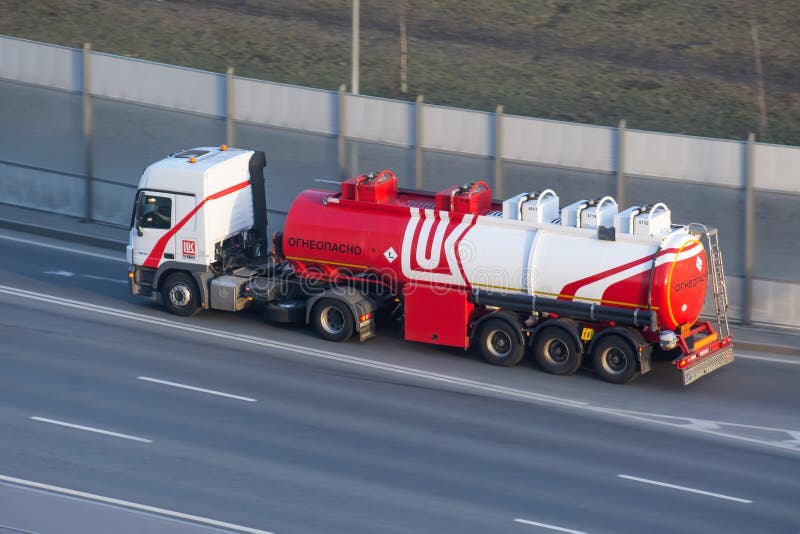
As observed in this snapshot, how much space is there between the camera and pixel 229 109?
2586 centimetres

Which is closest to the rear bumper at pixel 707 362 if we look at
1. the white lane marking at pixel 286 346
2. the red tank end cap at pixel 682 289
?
the red tank end cap at pixel 682 289

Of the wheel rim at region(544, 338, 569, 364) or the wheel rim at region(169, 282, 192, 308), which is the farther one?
the wheel rim at region(169, 282, 192, 308)

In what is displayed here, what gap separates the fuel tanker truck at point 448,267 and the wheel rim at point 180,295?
0.03m

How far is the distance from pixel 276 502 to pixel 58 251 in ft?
42.8

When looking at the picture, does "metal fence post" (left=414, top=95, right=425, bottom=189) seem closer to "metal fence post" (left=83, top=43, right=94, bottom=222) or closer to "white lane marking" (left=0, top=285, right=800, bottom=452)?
"white lane marking" (left=0, top=285, right=800, bottom=452)

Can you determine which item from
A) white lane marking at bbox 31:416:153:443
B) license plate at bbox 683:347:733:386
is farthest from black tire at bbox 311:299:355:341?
license plate at bbox 683:347:733:386

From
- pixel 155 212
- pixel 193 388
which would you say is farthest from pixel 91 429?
pixel 155 212

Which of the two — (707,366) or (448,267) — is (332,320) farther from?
(707,366)

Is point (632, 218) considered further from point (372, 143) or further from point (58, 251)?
point (58, 251)

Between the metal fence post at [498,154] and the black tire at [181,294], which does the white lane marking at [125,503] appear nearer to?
the black tire at [181,294]

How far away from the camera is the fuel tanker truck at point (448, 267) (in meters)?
18.7

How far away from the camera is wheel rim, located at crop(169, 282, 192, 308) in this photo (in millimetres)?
21719

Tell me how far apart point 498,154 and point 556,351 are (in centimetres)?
541

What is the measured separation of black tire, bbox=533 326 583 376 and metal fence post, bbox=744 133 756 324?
14.9ft
